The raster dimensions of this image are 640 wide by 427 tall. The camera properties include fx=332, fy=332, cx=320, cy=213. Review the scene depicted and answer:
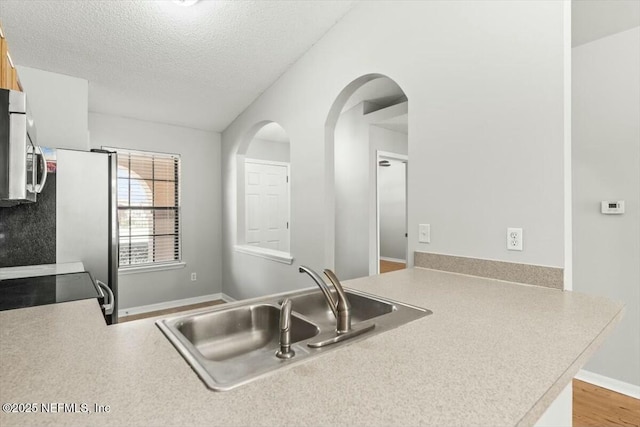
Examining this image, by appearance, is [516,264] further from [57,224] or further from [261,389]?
[57,224]

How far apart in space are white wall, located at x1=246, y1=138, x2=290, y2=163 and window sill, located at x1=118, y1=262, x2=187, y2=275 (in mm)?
1983

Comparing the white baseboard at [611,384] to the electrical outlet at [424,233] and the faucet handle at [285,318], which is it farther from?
the faucet handle at [285,318]

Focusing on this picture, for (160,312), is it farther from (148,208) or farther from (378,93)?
(378,93)

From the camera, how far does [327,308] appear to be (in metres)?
1.48

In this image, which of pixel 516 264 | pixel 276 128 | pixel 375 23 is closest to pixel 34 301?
pixel 516 264

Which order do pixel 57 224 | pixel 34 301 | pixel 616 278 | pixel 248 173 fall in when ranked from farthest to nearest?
1. pixel 248 173
2. pixel 616 278
3. pixel 57 224
4. pixel 34 301

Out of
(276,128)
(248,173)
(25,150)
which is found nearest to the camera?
(25,150)

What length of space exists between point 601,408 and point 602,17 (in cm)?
252

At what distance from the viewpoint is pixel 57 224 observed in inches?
86.1

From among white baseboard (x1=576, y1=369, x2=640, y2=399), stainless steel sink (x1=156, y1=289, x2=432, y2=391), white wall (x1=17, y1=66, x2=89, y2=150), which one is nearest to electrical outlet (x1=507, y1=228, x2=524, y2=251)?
stainless steel sink (x1=156, y1=289, x2=432, y2=391)

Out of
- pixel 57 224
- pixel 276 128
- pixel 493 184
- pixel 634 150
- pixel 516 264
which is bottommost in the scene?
pixel 516 264

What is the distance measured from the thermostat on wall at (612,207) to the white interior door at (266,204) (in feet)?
14.0

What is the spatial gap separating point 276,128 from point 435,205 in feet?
11.5

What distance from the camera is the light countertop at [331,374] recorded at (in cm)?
57
